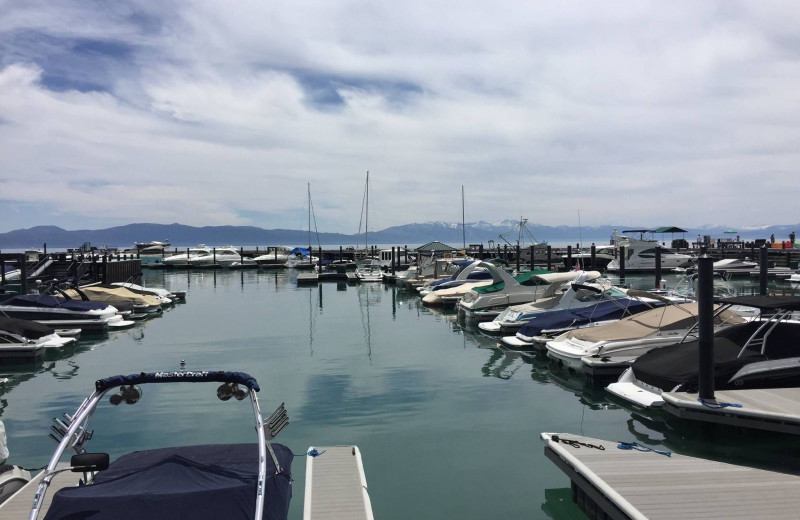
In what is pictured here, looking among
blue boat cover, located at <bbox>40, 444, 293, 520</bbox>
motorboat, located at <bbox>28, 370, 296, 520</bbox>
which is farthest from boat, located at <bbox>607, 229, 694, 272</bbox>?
blue boat cover, located at <bbox>40, 444, 293, 520</bbox>

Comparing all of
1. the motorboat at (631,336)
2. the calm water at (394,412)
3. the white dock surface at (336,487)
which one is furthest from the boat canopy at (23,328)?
the motorboat at (631,336)

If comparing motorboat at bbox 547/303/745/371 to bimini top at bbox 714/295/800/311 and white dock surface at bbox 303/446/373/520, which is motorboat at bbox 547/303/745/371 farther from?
white dock surface at bbox 303/446/373/520

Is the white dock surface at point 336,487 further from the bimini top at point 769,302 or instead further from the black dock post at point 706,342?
the bimini top at point 769,302

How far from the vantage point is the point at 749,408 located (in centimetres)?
947

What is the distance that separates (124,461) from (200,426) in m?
4.76

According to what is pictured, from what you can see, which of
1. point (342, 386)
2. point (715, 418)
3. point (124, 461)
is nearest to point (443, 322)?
point (342, 386)

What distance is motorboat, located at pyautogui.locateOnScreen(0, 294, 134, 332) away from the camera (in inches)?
949

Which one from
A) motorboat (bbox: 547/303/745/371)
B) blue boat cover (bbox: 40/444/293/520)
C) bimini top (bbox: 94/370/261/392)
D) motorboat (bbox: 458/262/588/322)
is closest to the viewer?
blue boat cover (bbox: 40/444/293/520)

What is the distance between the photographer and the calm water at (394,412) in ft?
30.0

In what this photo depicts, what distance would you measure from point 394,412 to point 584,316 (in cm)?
882

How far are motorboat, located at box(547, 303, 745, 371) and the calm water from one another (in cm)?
78

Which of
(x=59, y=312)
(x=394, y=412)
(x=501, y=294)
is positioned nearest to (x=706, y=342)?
(x=394, y=412)

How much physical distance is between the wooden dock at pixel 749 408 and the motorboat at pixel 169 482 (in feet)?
21.6

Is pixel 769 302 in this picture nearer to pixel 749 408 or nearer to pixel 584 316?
pixel 749 408
